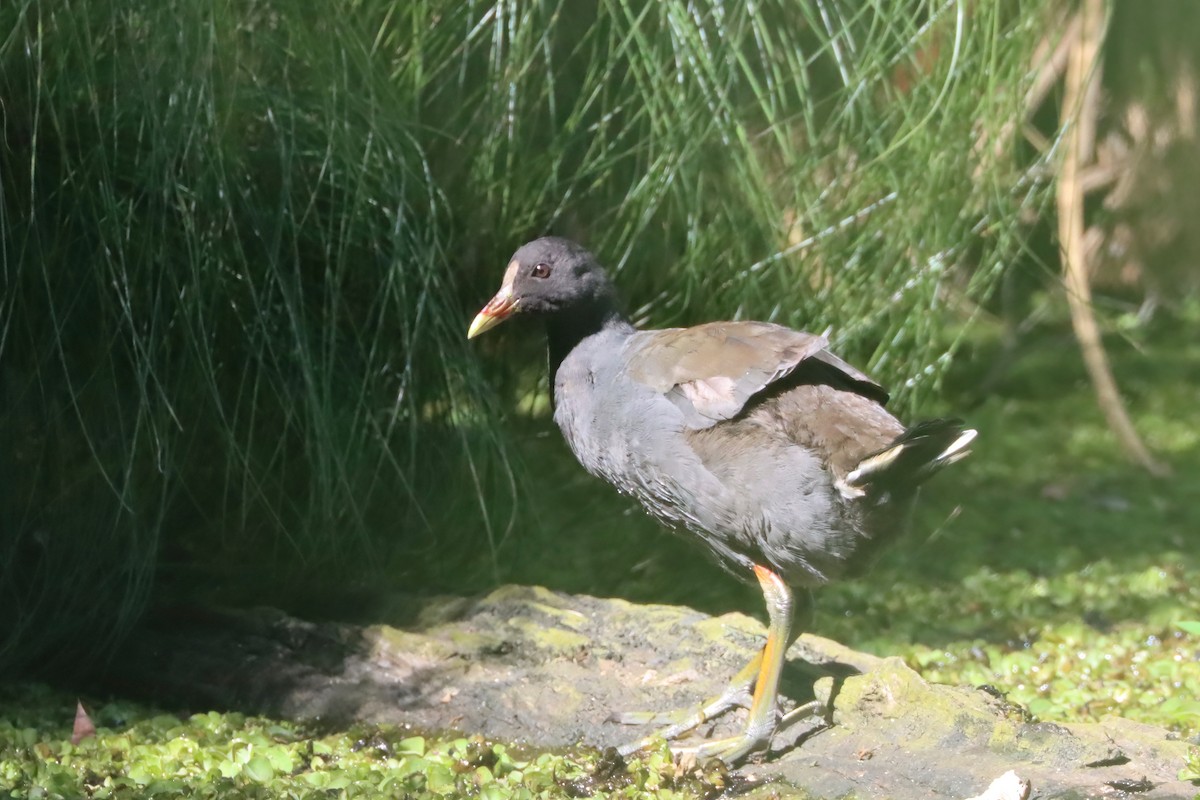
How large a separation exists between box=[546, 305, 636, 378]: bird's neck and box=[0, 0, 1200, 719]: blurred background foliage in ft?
0.97

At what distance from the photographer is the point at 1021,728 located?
7.96 ft

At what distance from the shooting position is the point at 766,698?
2.55 meters

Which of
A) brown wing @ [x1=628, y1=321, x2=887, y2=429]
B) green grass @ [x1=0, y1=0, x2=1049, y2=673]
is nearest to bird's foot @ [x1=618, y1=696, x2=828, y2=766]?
brown wing @ [x1=628, y1=321, x2=887, y2=429]

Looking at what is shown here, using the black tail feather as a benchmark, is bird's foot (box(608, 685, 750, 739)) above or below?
below

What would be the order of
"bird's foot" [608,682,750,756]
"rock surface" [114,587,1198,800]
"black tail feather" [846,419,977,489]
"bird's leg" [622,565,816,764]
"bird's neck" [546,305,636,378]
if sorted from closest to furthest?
"black tail feather" [846,419,977,489]
"rock surface" [114,587,1198,800]
"bird's leg" [622,565,816,764]
"bird's foot" [608,682,750,756]
"bird's neck" [546,305,636,378]

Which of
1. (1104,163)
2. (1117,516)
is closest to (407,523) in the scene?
(1117,516)

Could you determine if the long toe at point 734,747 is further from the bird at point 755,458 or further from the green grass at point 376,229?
the green grass at point 376,229

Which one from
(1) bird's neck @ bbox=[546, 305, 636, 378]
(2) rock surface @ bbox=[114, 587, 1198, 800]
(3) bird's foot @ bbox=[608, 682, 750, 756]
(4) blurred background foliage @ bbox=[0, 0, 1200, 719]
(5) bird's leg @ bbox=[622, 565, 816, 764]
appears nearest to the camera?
(2) rock surface @ bbox=[114, 587, 1198, 800]

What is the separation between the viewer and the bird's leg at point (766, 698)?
2543 mm

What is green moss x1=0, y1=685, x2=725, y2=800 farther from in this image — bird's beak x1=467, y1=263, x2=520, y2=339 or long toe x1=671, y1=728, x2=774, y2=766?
bird's beak x1=467, y1=263, x2=520, y2=339

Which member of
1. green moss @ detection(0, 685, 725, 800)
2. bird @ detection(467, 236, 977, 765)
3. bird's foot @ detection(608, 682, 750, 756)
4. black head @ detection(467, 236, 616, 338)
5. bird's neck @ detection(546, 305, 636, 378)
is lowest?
green moss @ detection(0, 685, 725, 800)

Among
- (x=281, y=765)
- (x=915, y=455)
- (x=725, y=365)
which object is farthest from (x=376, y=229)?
(x=915, y=455)

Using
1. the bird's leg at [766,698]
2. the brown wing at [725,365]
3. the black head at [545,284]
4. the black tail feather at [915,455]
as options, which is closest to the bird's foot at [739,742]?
the bird's leg at [766,698]

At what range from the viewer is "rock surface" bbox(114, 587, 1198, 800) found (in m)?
2.44
